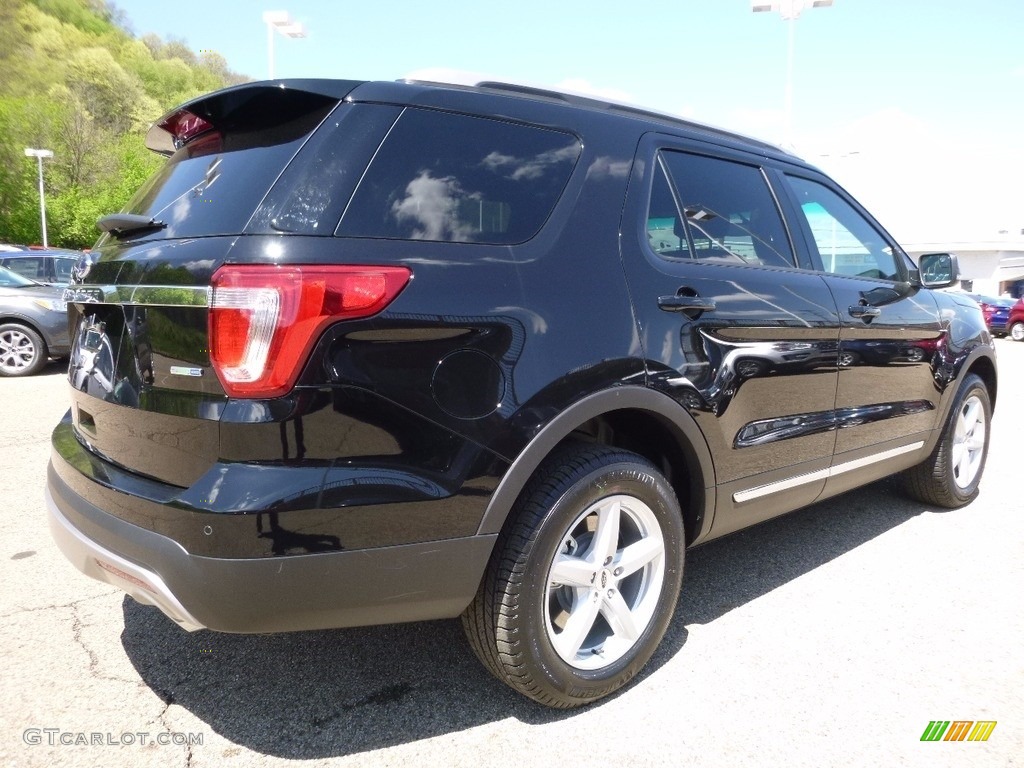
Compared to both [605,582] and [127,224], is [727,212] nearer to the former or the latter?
[605,582]

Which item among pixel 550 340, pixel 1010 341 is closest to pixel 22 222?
pixel 1010 341

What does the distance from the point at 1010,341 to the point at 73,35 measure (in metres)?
77.0

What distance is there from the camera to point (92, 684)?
2.56 meters

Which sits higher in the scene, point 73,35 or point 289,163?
point 73,35

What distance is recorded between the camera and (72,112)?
44.7 m

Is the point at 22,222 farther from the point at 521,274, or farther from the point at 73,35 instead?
the point at 521,274

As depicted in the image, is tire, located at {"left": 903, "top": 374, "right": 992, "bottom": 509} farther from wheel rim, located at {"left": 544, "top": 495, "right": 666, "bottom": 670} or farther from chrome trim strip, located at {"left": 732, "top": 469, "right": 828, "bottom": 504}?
wheel rim, located at {"left": 544, "top": 495, "right": 666, "bottom": 670}

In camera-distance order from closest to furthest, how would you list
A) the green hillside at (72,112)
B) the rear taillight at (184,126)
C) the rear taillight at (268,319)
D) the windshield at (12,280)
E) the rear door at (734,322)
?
the rear taillight at (268,319) → the rear taillight at (184,126) → the rear door at (734,322) → the windshield at (12,280) → the green hillside at (72,112)

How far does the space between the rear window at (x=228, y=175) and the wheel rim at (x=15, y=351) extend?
8.79 m

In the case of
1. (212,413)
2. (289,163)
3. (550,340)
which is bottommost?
(212,413)

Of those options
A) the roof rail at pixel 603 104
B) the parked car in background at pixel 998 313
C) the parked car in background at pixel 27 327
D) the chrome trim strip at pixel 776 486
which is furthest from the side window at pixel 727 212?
the parked car in background at pixel 998 313

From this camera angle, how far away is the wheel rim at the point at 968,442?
448 cm

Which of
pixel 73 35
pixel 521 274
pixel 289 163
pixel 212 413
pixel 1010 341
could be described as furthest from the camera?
pixel 73 35

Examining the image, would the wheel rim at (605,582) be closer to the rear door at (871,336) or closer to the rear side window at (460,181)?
the rear side window at (460,181)
